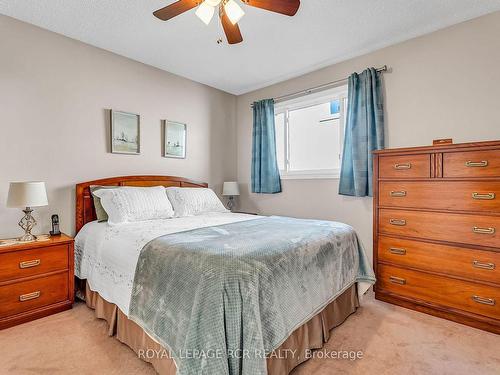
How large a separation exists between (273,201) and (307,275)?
2.29 meters

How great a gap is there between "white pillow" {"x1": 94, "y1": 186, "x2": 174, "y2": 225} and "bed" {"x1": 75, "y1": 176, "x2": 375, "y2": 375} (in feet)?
0.59

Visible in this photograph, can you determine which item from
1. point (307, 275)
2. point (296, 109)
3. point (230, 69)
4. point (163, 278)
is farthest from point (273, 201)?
point (163, 278)

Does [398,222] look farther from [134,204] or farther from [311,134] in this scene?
[134,204]

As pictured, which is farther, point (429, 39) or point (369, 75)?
point (369, 75)

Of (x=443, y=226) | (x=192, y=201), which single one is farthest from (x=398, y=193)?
(x=192, y=201)

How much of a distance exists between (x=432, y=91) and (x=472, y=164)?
3.11ft

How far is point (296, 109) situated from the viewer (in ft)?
12.5

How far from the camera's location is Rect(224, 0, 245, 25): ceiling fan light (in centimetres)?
Result: 173

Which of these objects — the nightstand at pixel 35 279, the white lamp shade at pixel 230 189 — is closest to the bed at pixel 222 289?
the nightstand at pixel 35 279

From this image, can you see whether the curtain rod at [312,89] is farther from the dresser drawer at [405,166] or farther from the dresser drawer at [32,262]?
the dresser drawer at [32,262]

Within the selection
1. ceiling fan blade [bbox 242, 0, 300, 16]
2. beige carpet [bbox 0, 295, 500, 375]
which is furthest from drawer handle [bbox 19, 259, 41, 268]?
ceiling fan blade [bbox 242, 0, 300, 16]

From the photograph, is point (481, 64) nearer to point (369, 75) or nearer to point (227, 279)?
point (369, 75)

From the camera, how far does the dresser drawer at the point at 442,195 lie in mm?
1997

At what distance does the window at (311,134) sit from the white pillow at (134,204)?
70.9 inches
